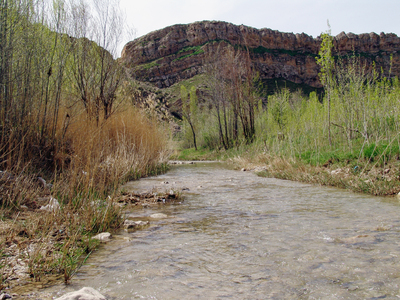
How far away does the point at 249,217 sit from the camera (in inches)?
142

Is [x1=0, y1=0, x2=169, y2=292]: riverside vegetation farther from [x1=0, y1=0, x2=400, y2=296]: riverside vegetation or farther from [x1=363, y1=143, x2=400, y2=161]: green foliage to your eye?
[x1=363, y1=143, x2=400, y2=161]: green foliage

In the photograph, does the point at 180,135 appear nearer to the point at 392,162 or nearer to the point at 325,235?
the point at 392,162

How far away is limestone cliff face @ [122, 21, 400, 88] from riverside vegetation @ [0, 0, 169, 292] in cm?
7035

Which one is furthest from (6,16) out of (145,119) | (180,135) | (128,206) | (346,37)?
(346,37)

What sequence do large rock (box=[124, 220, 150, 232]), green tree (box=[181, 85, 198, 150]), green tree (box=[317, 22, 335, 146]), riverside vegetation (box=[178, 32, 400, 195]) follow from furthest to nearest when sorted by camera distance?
green tree (box=[181, 85, 198, 150]) < green tree (box=[317, 22, 335, 146]) < riverside vegetation (box=[178, 32, 400, 195]) < large rock (box=[124, 220, 150, 232])

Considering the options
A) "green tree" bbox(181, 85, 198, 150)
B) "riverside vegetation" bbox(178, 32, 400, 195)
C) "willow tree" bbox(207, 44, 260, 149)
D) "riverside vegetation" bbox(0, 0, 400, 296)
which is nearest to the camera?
"riverside vegetation" bbox(0, 0, 400, 296)

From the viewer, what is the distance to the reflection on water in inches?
67.8

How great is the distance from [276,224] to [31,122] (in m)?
4.21

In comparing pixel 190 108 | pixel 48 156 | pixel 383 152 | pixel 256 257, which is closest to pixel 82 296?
pixel 256 257

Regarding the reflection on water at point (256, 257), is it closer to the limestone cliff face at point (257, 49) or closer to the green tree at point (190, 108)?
the green tree at point (190, 108)

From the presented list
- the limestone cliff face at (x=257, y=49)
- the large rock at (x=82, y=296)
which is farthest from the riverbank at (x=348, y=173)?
the limestone cliff face at (x=257, y=49)

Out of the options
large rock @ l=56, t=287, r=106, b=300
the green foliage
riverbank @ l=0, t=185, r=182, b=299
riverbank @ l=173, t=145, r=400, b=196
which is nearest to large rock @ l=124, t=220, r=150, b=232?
riverbank @ l=0, t=185, r=182, b=299

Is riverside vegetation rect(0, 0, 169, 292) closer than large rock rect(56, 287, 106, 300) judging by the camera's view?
No

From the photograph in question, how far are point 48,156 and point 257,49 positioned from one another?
9815cm
